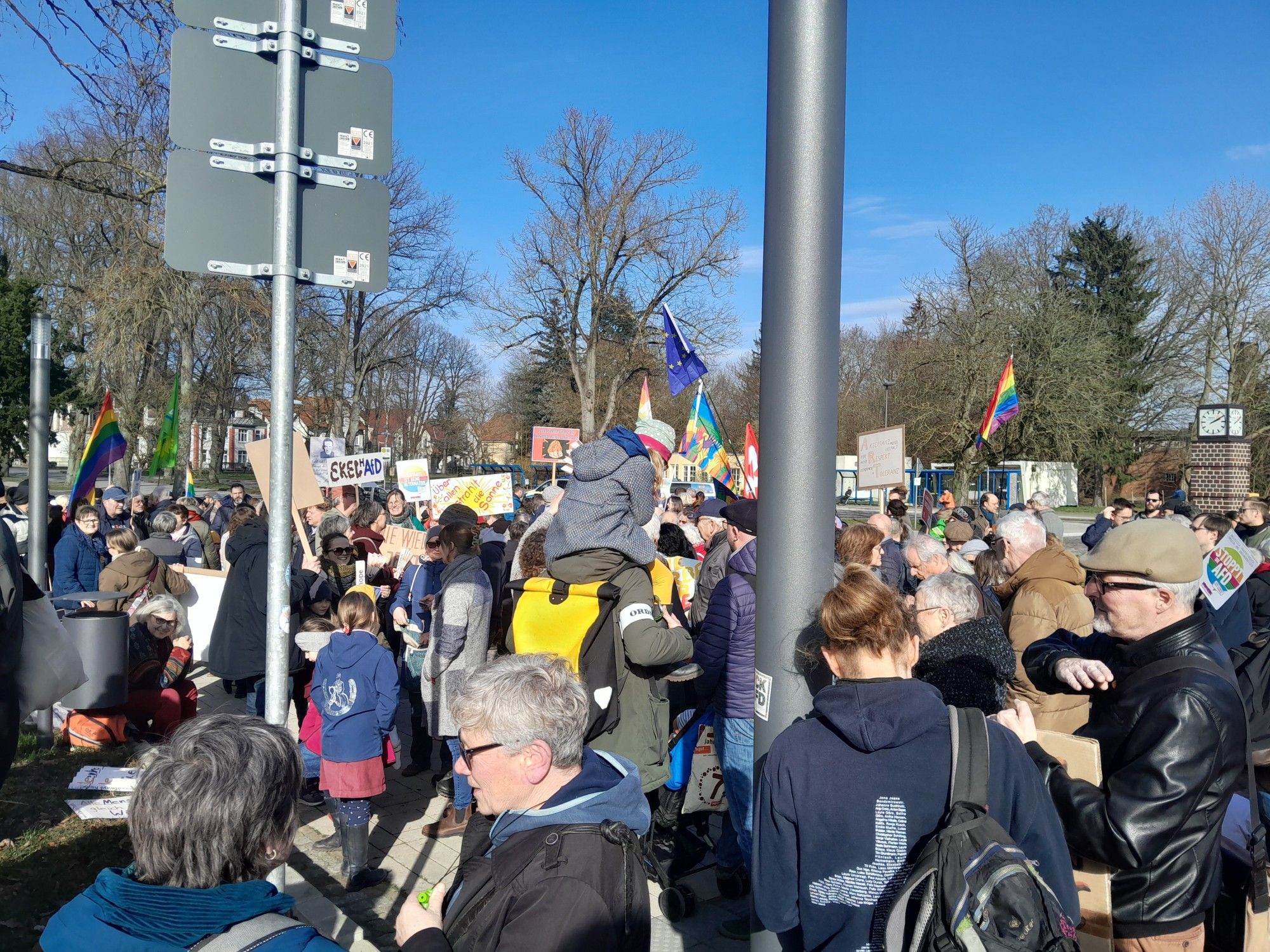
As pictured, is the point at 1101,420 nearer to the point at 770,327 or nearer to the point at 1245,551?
the point at 1245,551

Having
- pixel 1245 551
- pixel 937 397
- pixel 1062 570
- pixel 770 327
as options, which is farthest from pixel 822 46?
pixel 937 397

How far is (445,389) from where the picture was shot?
50.4m

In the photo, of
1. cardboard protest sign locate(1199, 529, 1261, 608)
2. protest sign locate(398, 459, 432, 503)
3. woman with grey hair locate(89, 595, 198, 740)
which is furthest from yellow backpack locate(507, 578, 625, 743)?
protest sign locate(398, 459, 432, 503)

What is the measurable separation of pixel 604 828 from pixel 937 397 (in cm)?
3757

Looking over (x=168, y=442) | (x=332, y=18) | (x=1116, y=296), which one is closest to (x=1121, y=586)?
(x=332, y=18)

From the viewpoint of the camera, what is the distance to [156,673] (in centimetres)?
686

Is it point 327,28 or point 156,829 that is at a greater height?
point 327,28

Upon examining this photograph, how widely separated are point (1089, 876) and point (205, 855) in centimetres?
231

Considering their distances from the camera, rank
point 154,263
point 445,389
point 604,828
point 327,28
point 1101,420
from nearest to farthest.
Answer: point 604,828
point 327,28
point 154,263
point 1101,420
point 445,389

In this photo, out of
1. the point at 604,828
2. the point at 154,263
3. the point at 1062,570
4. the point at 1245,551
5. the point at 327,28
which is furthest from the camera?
the point at 154,263

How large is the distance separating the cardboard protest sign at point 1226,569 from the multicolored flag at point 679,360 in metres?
7.60

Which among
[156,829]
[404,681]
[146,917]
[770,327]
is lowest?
[404,681]

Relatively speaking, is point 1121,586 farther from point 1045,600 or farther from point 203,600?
point 203,600

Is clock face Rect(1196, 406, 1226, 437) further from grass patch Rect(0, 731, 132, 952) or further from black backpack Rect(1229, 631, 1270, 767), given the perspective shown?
grass patch Rect(0, 731, 132, 952)
